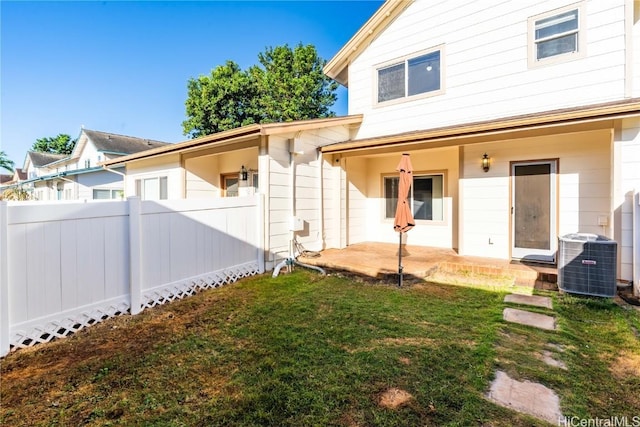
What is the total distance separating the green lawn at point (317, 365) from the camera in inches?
87.4

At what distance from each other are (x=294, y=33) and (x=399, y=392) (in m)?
26.0

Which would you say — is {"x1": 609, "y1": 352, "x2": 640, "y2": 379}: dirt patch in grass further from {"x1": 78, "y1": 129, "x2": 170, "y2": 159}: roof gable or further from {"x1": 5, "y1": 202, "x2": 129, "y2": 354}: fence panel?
{"x1": 78, "y1": 129, "x2": 170, "y2": 159}: roof gable

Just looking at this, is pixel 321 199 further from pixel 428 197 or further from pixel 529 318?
pixel 529 318

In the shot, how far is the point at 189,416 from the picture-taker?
2.20 metres

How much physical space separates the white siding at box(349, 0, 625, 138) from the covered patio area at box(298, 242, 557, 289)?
3286 mm

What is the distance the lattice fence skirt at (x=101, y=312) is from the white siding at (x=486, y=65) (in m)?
5.83

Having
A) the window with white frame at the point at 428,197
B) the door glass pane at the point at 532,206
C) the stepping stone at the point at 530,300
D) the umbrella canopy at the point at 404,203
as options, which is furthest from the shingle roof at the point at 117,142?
the stepping stone at the point at 530,300

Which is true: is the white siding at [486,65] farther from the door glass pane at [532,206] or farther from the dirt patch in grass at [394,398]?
the dirt patch in grass at [394,398]

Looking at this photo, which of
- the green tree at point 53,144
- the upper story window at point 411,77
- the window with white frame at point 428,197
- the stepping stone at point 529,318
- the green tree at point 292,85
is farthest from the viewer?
the green tree at point 53,144

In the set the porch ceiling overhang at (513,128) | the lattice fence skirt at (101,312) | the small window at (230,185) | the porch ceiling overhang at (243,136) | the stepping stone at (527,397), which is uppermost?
the porch ceiling overhang at (243,136)

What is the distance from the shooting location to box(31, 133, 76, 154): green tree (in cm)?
4119

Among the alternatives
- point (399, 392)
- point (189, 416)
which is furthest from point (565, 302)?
point (189, 416)

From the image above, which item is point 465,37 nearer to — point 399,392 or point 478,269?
point 478,269

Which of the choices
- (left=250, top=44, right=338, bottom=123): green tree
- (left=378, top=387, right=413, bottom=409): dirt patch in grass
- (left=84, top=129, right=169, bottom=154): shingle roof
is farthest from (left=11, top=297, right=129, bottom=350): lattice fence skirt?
(left=84, top=129, right=169, bottom=154): shingle roof
